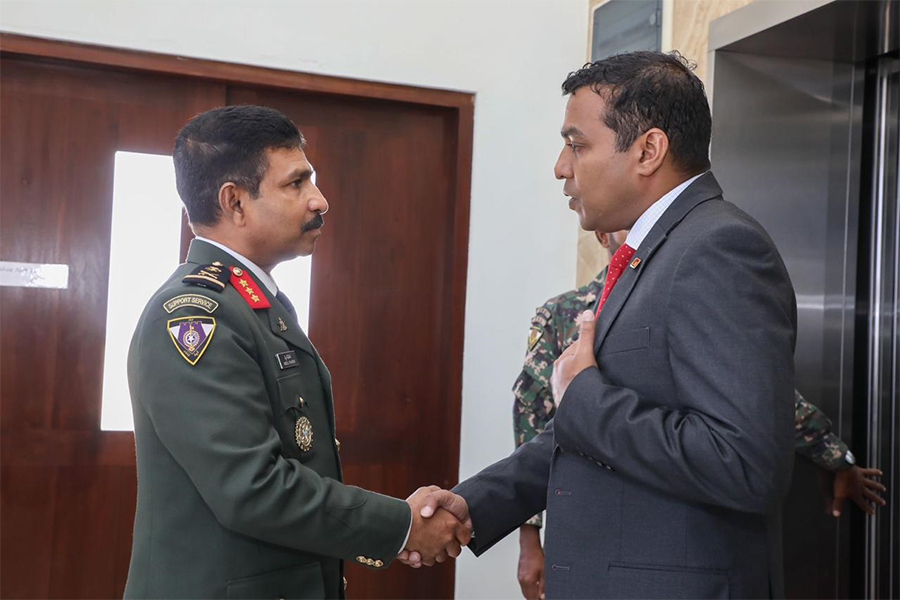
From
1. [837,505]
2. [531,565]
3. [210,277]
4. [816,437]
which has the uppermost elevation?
[210,277]

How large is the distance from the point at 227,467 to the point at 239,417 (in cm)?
8

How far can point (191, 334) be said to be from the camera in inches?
60.7

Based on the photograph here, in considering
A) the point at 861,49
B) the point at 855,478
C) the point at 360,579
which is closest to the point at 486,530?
the point at 855,478

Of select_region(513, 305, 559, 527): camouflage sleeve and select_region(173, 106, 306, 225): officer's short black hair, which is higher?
select_region(173, 106, 306, 225): officer's short black hair

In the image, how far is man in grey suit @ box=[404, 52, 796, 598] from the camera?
52.2 inches

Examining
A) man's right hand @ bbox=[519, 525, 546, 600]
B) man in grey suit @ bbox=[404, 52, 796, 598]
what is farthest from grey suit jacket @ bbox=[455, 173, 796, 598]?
man's right hand @ bbox=[519, 525, 546, 600]

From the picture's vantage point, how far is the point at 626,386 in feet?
4.83

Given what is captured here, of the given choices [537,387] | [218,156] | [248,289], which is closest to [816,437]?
[537,387]

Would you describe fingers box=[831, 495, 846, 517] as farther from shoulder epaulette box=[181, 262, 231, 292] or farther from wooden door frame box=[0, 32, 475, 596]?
shoulder epaulette box=[181, 262, 231, 292]

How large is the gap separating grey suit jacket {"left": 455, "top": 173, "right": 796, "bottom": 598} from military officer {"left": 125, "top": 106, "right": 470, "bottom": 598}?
1.36ft

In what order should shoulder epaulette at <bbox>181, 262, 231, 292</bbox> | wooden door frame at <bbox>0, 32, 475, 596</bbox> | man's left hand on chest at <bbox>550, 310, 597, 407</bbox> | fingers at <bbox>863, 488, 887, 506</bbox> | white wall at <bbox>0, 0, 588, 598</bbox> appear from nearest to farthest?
man's left hand on chest at <bbox>550, 310, 597, 407</bbox> → shoulder epaulette at <bbox>181, 262, 231, 292</bbox> → fingers at <bbox>863, 488, 887, 506</bbox> → wooden door frame at <bbox>0, 32, 475, 596</bbox> → white wall at <bbox>0, 0, 588, 598</bbox>

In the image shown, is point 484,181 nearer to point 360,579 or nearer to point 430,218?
point 430,218

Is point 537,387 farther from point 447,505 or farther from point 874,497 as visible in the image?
point 874,497

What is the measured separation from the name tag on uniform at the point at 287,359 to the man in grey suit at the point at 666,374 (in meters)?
0.49
